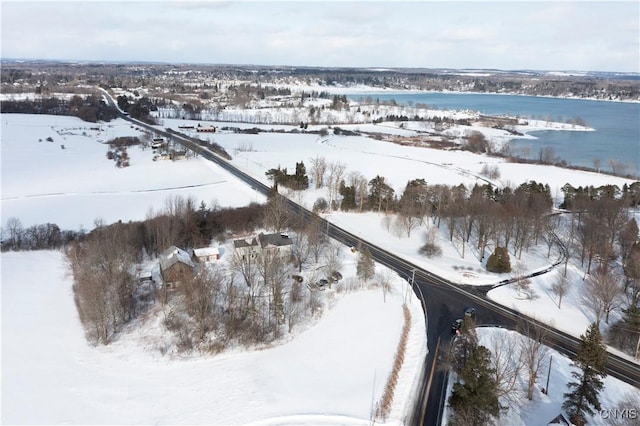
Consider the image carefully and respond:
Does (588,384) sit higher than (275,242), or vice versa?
(275,242)

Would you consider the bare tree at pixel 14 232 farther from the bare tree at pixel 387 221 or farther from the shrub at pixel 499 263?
the shrub at pixel 499 263

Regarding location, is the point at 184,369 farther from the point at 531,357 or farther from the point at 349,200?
the point at 349,200

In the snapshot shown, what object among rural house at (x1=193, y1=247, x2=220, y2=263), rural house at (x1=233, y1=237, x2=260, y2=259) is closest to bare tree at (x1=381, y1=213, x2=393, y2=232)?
rural house at (x1=233, y1=237, x2=260, y2=259)

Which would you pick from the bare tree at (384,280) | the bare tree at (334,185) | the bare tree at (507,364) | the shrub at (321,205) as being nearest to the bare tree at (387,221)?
the bare tree at (334,185)

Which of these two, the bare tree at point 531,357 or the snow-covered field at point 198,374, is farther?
the bare tree at point 531,357

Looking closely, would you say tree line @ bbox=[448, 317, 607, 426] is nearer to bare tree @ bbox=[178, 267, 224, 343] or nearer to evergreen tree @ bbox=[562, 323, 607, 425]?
evergreen tree @ bbox=[562, 323, 607, 425]

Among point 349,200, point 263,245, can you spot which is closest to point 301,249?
point 263,245

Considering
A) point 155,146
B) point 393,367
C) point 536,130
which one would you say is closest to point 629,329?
point 393,367
